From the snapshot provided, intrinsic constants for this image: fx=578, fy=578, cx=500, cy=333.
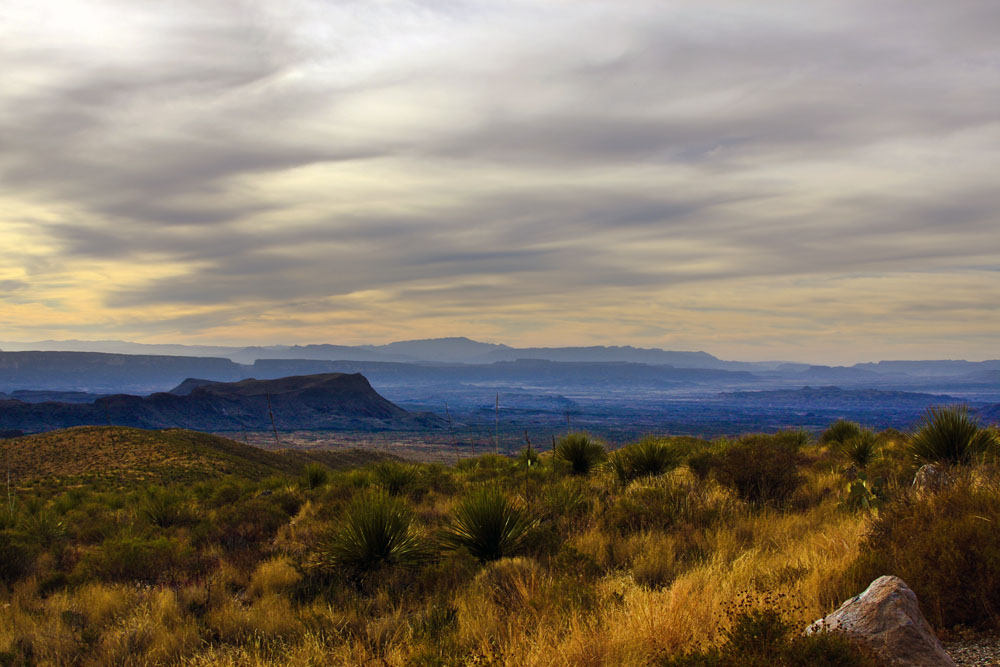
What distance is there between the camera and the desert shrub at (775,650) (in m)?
3.58

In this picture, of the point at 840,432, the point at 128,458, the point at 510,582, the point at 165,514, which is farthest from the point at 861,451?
the point at 128,458

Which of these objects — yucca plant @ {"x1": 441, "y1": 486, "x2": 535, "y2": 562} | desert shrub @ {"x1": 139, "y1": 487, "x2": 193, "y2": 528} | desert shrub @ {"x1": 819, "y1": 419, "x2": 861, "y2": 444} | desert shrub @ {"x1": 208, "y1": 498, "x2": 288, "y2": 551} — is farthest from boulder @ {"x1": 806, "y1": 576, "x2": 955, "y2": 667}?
desert shrub @ {"x1": 819, "y1": 419, "x2": 861, "y2": 444}

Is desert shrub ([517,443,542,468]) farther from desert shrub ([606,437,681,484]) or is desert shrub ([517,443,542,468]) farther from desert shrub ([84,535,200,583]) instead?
desert shrub ([84,535,200,583])

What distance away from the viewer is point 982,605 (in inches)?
181

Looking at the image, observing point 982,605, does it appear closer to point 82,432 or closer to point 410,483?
point 410,483

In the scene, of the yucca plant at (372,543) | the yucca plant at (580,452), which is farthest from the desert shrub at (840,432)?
the yucca plant at (372,543)

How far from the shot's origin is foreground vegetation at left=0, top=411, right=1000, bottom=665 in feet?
15.5

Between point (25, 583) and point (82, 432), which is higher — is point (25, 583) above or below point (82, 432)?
above

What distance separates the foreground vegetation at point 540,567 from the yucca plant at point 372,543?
27 mm

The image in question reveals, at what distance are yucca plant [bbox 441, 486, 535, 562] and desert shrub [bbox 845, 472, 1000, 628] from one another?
3.97 metres

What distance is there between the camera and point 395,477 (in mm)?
13945

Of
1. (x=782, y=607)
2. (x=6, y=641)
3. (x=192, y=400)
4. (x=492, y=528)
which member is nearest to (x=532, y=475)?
(x=492, y=528)

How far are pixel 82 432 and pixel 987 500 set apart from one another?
56.6m

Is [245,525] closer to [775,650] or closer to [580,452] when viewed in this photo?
[580,452]
